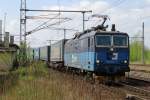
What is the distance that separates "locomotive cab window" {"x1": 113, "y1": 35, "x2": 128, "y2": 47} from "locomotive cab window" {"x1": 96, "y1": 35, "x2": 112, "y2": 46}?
295mm

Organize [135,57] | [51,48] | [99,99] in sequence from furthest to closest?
[135,57] < [51,48] < [99,99]

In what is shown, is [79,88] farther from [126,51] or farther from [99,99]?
[126,51]

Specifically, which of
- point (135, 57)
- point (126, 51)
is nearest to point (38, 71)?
point (126, 51)

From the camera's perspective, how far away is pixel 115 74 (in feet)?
76.9

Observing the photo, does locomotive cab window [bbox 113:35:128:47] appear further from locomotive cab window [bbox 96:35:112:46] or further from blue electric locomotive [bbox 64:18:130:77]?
locomotive cab window [bbox 96:35:112:46]

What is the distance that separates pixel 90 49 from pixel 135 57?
80.3 metres

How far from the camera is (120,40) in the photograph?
2352 centimetres

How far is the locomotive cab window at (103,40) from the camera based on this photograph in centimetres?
2320

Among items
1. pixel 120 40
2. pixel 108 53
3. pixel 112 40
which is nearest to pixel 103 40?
pixel 112 40

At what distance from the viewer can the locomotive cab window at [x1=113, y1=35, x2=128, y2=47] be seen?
23.4 m

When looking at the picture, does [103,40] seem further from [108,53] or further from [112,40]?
[108,53]

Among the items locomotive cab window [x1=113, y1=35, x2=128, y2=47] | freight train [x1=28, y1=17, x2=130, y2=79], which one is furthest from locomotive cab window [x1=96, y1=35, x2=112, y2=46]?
locomotive cab window [x1=113, y1=35, x2=128, y2=47]

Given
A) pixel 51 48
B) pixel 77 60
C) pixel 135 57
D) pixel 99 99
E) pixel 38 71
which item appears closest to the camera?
pixel 99 99

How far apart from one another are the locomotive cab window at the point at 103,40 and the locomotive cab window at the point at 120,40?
0.29 meters
